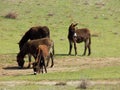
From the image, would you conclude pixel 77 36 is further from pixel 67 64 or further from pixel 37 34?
pixel 67 64

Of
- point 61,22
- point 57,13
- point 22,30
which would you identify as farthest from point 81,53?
point 57,13

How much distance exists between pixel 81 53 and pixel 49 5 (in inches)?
939

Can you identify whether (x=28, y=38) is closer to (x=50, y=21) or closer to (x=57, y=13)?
(x=50, y=21)

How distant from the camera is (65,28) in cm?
4741

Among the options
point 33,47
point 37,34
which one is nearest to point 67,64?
point 33,47

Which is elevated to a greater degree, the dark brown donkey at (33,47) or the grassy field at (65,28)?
the dark brown donkey at (33,47)

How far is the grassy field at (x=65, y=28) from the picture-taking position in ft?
80.1

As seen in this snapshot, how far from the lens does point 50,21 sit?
50.9 metres

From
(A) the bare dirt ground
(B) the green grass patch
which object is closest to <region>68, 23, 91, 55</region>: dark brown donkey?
(A) the bare dirt ground

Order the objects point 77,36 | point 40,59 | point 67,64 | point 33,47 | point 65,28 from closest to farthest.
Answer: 1. point 40,59
2. point 33,47
3. point 67,64
4. point 77,36
5. point 65,28

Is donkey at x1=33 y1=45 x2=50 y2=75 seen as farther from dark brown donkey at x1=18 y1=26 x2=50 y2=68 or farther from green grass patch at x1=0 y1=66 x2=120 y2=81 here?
dark brown donkey at x1=18 y1=26 x2=50 y2=68

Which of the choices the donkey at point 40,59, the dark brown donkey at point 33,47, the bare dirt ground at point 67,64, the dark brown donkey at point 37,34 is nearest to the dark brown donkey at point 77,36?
the dark brown donkey at point 37,34

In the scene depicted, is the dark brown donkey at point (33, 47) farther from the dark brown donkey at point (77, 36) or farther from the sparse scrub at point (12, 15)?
the sparse scrub at point (12, 15)

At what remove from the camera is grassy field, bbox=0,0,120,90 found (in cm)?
2441
